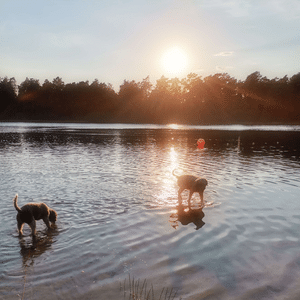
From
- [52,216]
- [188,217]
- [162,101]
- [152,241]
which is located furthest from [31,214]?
[162,101]

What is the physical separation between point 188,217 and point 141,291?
16.3ft

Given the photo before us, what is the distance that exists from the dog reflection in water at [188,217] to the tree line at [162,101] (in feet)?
428

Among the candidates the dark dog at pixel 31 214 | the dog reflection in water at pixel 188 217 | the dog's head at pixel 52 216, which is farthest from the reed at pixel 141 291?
the dog's head at pixel 52 216

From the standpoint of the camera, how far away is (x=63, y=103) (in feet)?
572

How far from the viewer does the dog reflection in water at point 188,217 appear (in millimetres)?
10328

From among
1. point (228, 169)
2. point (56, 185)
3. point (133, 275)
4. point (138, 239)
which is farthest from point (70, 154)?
point (133, 275)

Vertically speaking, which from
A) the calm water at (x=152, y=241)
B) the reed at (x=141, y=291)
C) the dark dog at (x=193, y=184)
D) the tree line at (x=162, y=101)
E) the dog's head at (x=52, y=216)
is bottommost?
the reed at (x=141, y=291)

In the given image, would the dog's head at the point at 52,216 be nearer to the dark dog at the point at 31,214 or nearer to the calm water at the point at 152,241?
the dark dog at the point at 31,214

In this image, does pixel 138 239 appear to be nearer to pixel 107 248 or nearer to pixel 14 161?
pixel 107 248

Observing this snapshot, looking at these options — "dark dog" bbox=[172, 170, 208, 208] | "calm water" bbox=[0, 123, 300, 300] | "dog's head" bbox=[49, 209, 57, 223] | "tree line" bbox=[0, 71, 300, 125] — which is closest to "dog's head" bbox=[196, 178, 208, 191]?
"dark dog" bbox=[172, 170, 208, 208]

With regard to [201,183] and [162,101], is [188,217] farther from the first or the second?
[162,101]

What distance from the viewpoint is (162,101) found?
158625 millimetres

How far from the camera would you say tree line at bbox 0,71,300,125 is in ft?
492

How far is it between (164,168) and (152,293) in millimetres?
15486
